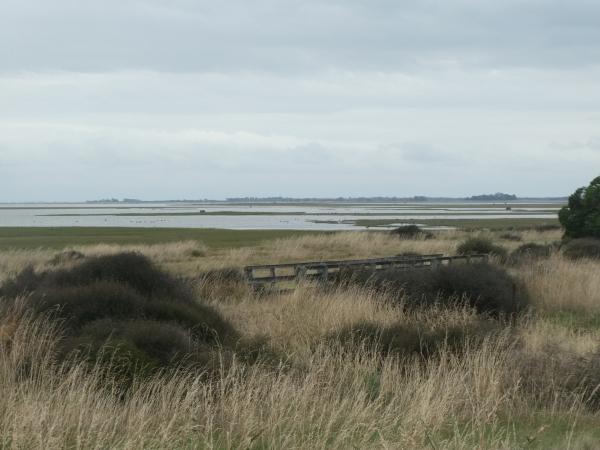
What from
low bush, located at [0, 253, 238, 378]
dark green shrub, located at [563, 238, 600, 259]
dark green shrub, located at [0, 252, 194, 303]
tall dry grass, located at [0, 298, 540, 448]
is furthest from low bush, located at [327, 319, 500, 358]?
dark green shrub, located at [563, 238, 600, 259]

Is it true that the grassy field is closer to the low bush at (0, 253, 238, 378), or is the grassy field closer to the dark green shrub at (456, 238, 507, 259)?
the low bush at (0, 253, 238, 378)

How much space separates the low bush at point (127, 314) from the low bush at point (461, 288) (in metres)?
5.95

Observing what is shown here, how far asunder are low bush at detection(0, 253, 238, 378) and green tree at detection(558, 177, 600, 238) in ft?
96.9

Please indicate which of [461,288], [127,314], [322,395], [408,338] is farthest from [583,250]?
[322,395]

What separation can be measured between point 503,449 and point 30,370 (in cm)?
528

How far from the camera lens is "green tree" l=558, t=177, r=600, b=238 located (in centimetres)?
3888

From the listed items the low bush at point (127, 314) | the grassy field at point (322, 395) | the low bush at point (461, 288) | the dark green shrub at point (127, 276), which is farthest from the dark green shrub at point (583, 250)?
the low bush at point (127, 314)

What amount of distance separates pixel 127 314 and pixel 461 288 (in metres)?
8.88

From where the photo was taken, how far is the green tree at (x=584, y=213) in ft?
128

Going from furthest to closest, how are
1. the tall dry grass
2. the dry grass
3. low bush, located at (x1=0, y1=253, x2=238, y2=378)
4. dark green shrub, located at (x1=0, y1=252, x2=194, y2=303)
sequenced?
the dry grass → dark green shrub, located at (x1=0, y1=252, x2=194, y2=303) → low bush, located at (x1=0, y1=253, x2=238, y2=378) → the tall dry grass

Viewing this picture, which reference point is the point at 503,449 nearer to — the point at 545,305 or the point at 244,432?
the point at 244,432

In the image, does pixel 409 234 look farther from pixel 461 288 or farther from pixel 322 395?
pixel 322 395

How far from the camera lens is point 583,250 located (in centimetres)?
3003

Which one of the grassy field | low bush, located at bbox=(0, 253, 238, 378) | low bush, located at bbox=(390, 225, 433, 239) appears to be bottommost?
low bush, located at bbox=(390, 225, 433, 239)
